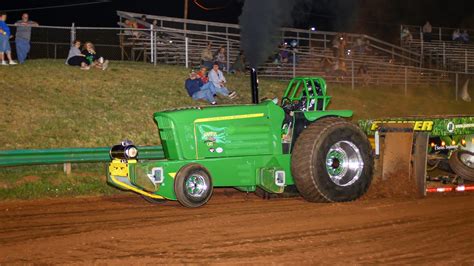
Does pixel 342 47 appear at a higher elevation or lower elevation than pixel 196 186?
higher

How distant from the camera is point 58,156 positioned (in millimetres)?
13102

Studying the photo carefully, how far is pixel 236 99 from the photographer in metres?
19.6

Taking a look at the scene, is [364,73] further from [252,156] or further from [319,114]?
[252,156]

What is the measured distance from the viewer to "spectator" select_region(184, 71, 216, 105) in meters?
18.6

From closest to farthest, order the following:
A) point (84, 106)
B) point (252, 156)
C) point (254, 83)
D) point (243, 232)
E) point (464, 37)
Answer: point (243, 232) → point (252, 156) → point (254, 83) → point (84, 106) → point (464, 37)

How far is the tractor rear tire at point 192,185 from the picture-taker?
977 centimetres

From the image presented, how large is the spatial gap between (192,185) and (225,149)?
76cm

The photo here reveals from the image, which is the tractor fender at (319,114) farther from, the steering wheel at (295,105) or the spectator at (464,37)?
the spectator at (464,37)

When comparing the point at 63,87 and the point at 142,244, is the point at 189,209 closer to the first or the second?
the point at 142,244

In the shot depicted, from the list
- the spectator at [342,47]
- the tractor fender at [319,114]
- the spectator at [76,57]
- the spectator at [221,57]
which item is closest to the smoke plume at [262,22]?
the tractor fender at [319,114]

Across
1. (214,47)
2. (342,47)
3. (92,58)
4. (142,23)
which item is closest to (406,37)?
(342,47)

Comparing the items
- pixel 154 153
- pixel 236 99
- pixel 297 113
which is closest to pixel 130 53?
pixel 236 99

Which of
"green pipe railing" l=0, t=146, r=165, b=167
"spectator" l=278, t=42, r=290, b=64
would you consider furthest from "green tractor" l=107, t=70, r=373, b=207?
"spectator" l=278, t=42, r=290, b=64

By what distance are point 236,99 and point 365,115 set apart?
4.29m
